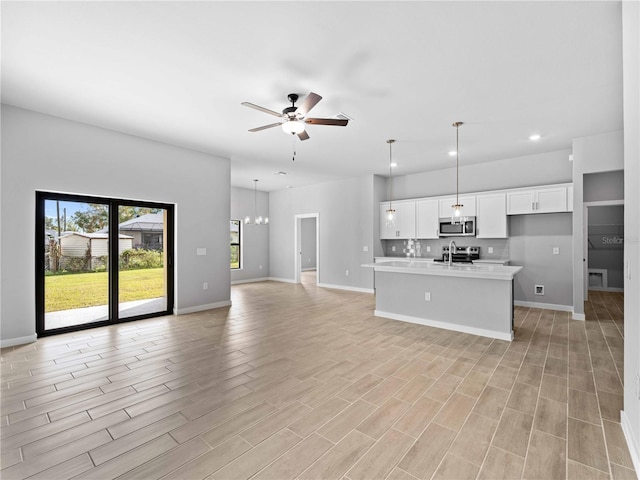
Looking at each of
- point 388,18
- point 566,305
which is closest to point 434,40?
point 388,18

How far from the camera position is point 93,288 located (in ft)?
15.1

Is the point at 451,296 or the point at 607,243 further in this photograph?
the point at 607,243

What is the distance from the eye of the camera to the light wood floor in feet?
5.91

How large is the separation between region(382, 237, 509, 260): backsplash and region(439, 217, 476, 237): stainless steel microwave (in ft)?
0.64

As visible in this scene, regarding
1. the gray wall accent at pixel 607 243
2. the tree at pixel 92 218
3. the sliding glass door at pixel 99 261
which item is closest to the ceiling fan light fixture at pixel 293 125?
the sliding glass door at pixel 99 261

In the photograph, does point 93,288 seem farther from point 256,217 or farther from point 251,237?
point 256,217

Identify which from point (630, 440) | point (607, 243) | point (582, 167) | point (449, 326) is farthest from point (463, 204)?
point (630, 440)

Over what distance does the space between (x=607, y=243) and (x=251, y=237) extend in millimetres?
9447

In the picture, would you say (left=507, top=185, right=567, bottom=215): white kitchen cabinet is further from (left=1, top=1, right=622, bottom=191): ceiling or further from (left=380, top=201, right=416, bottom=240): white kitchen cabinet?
(left=380, top=201, right=416, bottom=240): white kitchen cabinet

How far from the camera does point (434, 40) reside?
2527 mm

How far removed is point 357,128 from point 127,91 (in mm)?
2891

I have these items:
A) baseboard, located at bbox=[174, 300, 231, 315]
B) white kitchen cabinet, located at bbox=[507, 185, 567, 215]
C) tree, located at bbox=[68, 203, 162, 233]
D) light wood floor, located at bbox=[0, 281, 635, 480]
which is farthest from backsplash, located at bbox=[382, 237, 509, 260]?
tree, located at bbox=[68, 203, 162, 233]

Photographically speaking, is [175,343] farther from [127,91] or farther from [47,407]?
[127,91]

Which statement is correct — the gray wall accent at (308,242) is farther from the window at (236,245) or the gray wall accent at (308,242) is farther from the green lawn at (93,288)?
the green lawn at (93,288)
